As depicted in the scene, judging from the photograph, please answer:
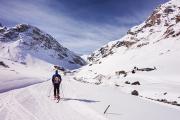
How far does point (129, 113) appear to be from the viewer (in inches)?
555

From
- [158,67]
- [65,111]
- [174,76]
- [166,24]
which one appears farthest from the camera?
[166,24]

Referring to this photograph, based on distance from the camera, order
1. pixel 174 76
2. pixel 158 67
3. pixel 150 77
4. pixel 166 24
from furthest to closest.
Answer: pixel 166 24
pixel 158 67
pixel 150 77
pixel 174 76

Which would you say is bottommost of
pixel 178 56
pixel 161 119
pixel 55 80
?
pixel 161 119

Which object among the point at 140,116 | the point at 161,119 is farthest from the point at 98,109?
the point at 161,119

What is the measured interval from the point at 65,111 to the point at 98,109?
5.73 feet

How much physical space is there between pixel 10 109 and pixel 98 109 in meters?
4.47

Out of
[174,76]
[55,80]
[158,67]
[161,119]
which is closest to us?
[161,119]

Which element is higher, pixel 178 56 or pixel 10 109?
pixel 178 56

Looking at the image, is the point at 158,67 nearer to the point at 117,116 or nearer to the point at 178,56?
the point at 178,56

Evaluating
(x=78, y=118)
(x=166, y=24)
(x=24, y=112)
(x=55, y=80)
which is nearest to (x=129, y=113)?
(x=78, y=118)

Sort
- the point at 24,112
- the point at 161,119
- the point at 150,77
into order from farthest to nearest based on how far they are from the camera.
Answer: the point at 150,77, the point at 24,112, the point at 161,119

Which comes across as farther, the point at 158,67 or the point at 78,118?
the point at 158,67

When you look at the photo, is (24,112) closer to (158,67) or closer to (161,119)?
(161,119)

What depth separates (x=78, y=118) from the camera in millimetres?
12852
